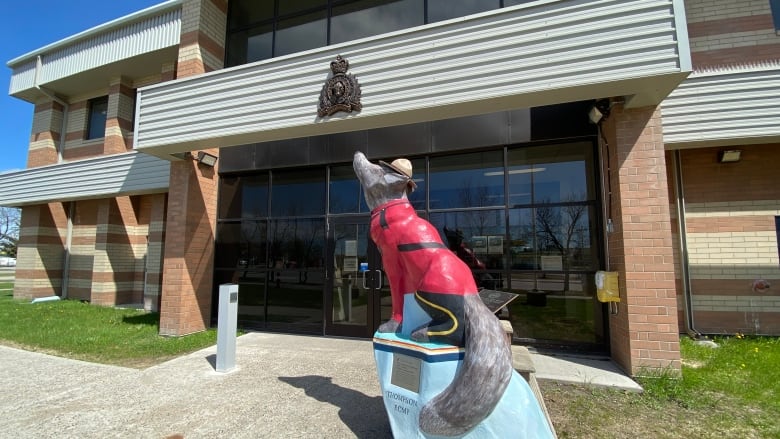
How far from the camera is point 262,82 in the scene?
6.47 meters

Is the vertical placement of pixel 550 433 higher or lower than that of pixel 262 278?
lower

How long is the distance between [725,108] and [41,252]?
19.2 m

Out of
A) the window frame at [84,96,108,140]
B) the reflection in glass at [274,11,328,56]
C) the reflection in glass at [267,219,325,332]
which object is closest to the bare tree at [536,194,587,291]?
the reflection in glass at [267,219,325,332]

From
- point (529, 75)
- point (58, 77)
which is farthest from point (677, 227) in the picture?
point (58, 77)

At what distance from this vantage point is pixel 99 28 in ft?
35.9

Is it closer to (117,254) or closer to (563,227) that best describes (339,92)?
(563,227)

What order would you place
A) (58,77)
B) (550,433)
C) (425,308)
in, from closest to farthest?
(550,433)
(425,308)
(58,77)

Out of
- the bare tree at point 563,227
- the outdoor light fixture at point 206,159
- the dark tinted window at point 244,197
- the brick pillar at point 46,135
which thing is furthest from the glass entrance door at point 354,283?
the brick pillar at point 46,135

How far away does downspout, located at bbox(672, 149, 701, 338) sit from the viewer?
6703mm

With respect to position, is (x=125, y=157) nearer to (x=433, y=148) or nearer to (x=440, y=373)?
(x=433, y=148)

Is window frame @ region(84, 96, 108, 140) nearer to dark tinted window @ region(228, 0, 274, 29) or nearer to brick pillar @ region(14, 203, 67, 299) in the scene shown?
brick pillar @ region(14, 203, 67, 299)

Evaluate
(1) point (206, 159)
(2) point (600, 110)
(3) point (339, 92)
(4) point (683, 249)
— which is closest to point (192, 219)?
(1) point (206, 159)

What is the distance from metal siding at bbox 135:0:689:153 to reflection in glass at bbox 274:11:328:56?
243cm

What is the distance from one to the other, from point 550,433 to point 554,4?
A: 5.05 meters
